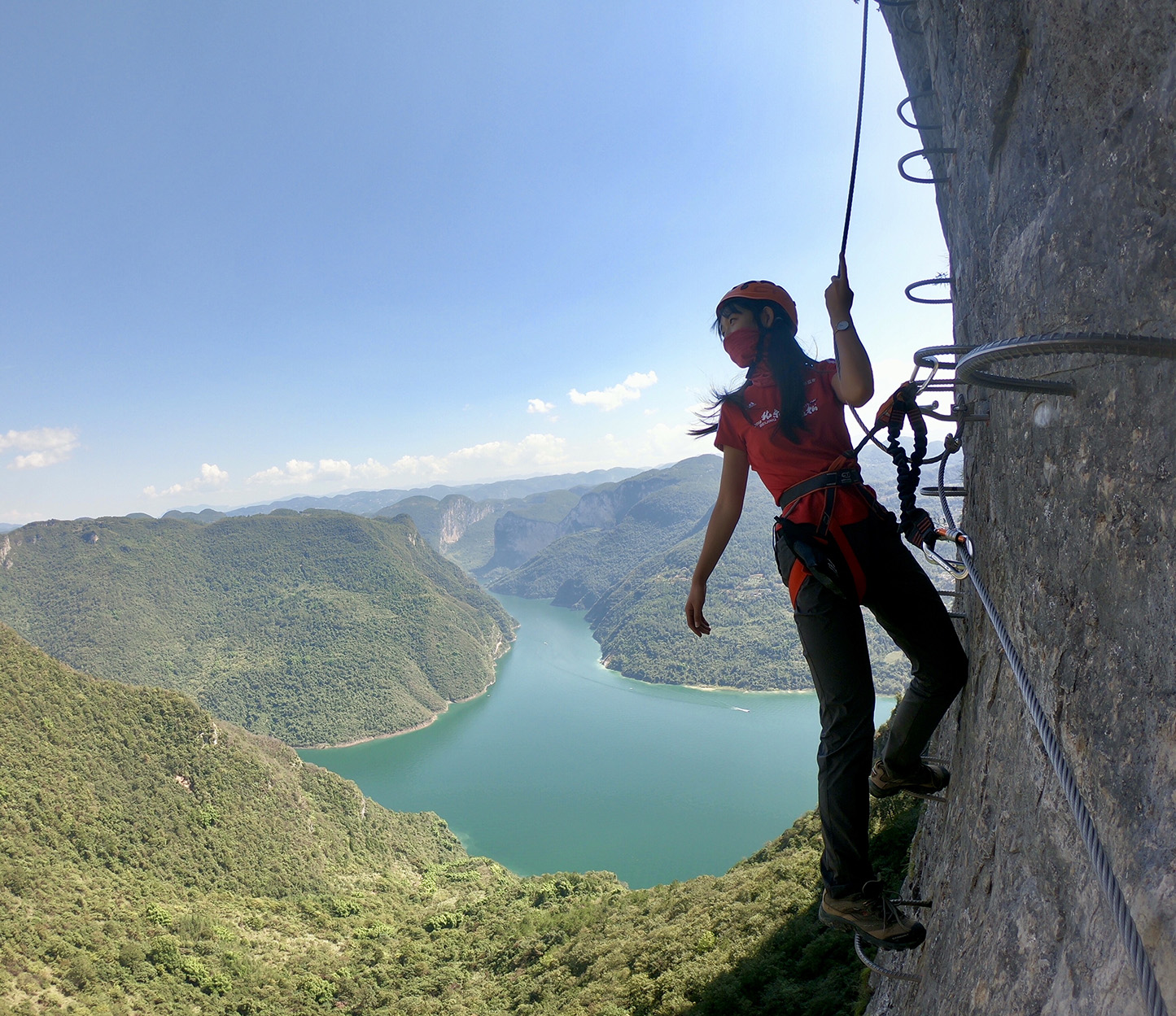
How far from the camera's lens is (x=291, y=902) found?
34.8 meters

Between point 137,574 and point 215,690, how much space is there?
96.2ft

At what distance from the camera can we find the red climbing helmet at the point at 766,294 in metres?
2.10

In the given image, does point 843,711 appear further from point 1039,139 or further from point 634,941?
point 634,941

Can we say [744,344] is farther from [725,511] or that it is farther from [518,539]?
[518,539]

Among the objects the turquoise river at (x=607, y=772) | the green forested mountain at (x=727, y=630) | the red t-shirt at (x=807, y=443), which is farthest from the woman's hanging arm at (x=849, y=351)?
the green forested mountain at (x=727, y=630)

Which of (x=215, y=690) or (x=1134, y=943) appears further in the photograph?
(x=215, y=690)

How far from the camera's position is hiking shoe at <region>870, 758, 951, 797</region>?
7.22 feet

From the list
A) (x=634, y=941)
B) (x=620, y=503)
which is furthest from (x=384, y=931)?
(x=620, y=503)

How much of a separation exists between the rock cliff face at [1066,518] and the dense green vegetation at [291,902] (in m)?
Result: 6.97

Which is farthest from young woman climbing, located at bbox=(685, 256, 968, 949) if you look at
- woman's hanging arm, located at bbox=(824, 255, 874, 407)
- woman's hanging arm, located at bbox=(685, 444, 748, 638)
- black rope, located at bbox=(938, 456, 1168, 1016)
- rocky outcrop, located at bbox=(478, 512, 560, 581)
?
rocky outcrop, located at bbox=(478, 512, 560, 581)

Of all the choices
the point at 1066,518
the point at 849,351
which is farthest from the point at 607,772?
the point at 1066,518

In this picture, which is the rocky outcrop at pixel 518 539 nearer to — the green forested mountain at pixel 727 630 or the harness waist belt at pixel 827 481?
the green forested mountain at pixel 727 630

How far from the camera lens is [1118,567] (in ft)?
4.03

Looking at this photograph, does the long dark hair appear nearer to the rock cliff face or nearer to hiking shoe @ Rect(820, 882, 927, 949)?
the rock cliff face
